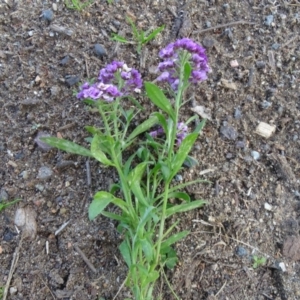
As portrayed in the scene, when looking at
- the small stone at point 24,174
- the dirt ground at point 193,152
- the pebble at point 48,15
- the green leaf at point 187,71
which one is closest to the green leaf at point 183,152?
the green leaf at point 187,71

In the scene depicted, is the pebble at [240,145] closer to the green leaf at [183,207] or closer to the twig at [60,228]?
the green leaf at [183,207]

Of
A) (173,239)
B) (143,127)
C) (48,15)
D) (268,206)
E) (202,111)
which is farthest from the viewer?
(48,15)

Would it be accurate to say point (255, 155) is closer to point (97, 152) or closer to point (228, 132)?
point (228, 132)

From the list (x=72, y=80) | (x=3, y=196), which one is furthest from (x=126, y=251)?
(x=72, y=80)

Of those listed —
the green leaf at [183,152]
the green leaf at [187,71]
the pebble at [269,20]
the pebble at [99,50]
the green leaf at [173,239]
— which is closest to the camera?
the green leaf at [187,71]

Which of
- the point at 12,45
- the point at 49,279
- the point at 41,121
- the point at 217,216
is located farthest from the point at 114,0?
the point at 49,279

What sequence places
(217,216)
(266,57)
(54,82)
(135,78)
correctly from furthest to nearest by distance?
(266,57) < (54,82) < (217,216) < (135,78)

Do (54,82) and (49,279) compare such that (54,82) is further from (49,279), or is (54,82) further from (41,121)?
(49,279)
